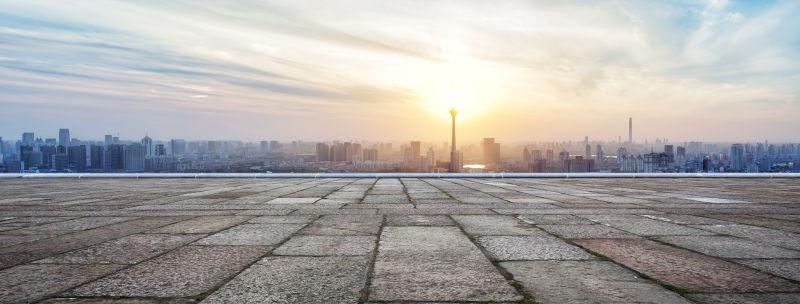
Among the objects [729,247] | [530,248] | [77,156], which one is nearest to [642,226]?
[729,247]

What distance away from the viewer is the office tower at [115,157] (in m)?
43.7

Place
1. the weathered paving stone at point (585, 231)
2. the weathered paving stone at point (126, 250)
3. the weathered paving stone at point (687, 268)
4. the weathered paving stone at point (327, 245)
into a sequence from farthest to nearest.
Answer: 1. the weathered paving stone at point (585, 231)
2. the weathered paving stone at point (327, 245)
3. the weathered paving stone at point (126, 250)
4. the weathered paving stone at point (687, 268)

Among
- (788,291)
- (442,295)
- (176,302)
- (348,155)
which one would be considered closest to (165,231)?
(176,302)

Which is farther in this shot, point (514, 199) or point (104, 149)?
point (104, 149)

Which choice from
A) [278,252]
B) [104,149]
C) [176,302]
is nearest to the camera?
[176,302]

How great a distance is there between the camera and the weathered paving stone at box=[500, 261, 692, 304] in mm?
3180

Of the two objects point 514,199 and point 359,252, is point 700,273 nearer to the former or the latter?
point 359,252

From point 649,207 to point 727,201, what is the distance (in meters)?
2.77

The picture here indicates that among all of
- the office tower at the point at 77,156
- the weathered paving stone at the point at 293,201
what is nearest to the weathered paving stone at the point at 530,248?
the weathered paving stone at the point at 293,201

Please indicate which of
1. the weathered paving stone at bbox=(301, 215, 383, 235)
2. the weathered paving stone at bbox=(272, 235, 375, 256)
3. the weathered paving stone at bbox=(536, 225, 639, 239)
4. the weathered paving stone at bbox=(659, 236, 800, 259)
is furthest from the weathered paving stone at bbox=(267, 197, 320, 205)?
the weathered paving stone at bbox=(659, 236, 800, 259)

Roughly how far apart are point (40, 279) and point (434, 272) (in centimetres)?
321

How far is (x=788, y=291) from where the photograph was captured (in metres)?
3.37

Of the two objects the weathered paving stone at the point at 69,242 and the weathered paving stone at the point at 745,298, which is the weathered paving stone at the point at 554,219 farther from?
the weathered paving stone at the point at 69,242

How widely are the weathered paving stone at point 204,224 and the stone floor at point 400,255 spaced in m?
0.03
